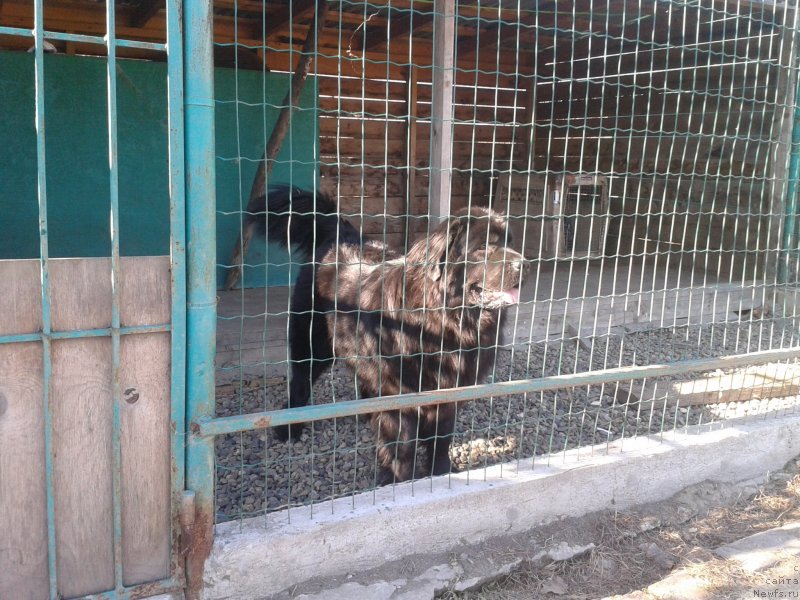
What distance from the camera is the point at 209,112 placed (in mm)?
2084

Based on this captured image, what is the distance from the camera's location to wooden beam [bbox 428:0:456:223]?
4.10 meters

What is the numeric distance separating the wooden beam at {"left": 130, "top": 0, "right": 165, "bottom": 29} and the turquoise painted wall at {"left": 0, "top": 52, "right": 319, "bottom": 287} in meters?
0.38

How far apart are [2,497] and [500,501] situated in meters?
1.89

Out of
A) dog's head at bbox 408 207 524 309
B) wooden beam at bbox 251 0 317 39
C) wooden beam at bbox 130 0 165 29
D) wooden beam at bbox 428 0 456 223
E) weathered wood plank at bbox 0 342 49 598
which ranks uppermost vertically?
wooden beam at bbox 251 0 317 39

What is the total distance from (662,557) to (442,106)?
292 cm

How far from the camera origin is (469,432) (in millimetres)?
4152

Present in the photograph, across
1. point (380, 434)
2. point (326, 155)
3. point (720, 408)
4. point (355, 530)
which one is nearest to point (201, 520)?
point (355, 530)

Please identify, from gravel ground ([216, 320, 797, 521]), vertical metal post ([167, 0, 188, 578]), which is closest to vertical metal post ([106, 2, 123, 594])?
vertical metal post ([167, 0, 188, 578])

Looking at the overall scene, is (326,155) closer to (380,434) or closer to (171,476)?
(380,434)

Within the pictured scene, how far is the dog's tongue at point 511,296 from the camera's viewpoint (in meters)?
3.05

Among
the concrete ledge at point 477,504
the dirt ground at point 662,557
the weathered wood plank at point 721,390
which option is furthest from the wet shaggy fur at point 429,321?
the weathered wood plank at point 721,390

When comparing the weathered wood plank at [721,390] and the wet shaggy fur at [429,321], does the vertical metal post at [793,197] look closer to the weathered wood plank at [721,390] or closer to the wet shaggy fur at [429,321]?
the weathered wood plank at [721,390]

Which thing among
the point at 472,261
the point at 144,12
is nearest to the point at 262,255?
the point at 144,12

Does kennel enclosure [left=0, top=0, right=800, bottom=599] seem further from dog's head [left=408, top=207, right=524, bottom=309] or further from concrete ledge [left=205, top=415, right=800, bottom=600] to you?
dog's head [left=408, top=207, right=524, bottom=309]
